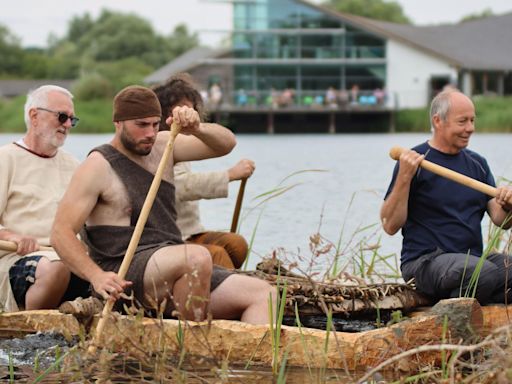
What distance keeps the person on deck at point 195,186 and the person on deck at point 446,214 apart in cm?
93

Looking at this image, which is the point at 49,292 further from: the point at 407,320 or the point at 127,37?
the point at 127,37

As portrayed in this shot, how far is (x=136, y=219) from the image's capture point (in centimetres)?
582

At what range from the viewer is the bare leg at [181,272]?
5477mm

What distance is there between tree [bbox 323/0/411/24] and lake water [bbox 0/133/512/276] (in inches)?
2048

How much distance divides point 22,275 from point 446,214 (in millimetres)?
2008

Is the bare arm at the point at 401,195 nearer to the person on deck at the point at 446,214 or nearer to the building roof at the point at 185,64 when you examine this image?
the person on deck at the point at 446,214

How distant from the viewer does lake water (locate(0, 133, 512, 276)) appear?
12.2 m

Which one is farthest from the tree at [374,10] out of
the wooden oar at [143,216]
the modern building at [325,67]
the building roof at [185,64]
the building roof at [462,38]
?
the wooden oar at [143,216]

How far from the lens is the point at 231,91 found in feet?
182

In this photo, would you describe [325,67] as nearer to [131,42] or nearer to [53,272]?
[131,42]

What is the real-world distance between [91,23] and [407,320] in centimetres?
11315

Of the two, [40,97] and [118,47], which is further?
[118,47]

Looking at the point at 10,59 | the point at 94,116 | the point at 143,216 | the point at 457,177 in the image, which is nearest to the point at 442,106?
the point at 457,177

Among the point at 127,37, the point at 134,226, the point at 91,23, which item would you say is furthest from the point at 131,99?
the point at 91,23
